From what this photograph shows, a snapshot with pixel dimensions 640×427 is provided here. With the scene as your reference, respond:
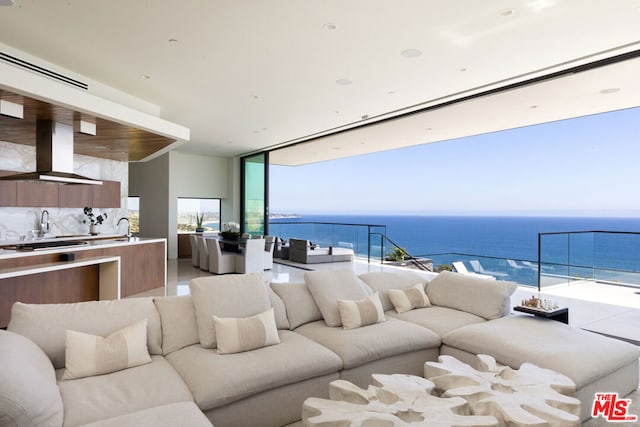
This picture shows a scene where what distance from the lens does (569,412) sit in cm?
194

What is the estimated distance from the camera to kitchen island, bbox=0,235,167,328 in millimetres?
4219

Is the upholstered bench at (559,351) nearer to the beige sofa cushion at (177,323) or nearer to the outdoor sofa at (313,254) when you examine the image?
the beige sofa cushion at (177,323)

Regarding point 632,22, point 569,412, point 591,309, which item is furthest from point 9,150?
point 591,309

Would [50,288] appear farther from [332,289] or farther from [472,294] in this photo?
[472,294]

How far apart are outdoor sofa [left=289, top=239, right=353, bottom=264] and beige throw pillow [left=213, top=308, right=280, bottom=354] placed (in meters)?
7.07

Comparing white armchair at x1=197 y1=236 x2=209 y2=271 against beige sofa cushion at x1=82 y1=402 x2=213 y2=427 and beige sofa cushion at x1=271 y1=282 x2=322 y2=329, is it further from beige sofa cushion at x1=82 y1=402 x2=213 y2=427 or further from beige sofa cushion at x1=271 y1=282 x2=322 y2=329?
beige sofa cushion at x1=82 y1=402 x2=213 y2=427

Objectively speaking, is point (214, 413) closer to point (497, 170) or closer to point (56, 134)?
point (56, 134)

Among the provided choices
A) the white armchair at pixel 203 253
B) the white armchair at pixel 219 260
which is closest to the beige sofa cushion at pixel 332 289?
the white armchair at pixel 219 260

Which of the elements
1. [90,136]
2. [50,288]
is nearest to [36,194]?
[90,136]

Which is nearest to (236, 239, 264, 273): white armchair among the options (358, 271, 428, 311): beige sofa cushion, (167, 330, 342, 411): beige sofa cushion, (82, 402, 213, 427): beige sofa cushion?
(358, 271, 428, 311): beige sofa cushion

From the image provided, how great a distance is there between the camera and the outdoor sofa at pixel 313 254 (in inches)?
387

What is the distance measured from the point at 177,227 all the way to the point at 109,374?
31.4 feet

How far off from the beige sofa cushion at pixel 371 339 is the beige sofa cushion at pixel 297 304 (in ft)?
0.21

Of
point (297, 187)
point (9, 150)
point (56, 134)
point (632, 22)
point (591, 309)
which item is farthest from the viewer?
point (297, 187)
